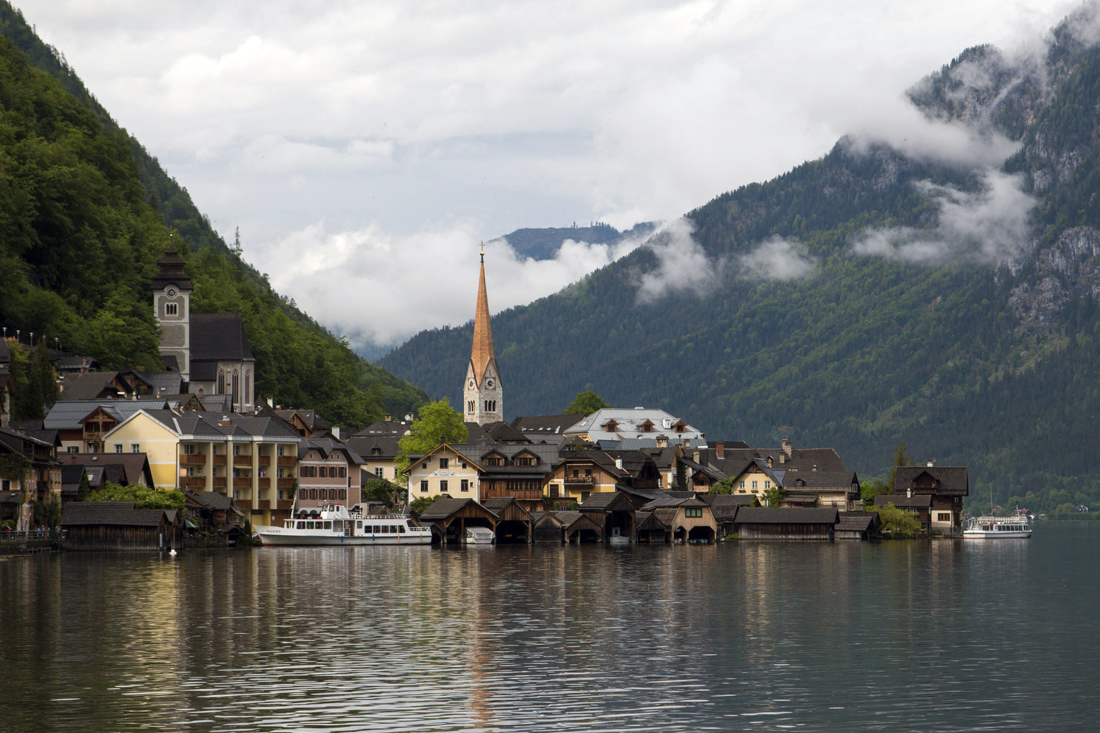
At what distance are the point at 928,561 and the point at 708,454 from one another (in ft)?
275

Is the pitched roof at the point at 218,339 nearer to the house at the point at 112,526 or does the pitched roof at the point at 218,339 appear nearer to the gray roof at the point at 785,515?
the gray roof at the point at 785,515

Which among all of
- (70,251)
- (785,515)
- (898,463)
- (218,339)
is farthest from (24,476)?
(898,463)

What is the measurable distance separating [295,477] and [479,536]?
17.4 m

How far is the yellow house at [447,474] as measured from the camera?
137m

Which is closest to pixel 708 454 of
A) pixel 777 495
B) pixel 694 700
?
pixel 777 495

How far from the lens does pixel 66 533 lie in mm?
104062

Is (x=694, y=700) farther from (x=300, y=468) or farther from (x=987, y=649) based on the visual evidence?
(x=300, y=468)

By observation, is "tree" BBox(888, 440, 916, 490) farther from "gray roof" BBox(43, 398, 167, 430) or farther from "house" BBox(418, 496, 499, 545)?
"gray roof" BBox(43, 398, 167, 430)

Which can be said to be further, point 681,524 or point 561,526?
point 681,524

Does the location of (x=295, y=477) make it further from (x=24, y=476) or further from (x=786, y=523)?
(x=786, y=523)

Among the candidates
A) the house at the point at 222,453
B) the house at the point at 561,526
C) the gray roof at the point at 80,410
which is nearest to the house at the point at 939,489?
the house at the point at 561,526

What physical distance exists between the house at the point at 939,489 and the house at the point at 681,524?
31.3m

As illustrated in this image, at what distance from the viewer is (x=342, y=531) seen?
12338cm

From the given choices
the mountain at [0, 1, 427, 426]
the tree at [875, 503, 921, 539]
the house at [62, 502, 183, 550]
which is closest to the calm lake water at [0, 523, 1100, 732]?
the house at [62, 502, 183, 550]
